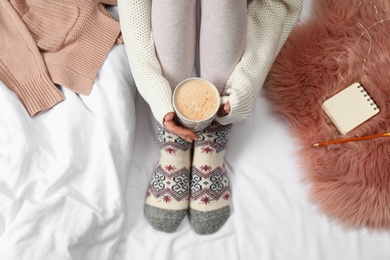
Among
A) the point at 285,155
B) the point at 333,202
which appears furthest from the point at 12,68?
the point at 333,202

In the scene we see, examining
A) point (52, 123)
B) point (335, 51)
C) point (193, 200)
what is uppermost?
point (335, 51)

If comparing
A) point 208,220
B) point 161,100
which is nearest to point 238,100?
point 161,100

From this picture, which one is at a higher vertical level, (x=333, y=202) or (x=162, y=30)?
(x=162, y=30)

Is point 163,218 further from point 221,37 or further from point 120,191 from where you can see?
point 221,37

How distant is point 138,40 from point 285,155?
383 mm

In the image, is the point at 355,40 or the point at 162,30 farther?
the point at 355,40

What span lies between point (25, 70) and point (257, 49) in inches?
17.9

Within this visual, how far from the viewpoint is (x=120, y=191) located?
29.9 inches

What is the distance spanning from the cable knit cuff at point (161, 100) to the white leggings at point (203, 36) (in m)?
0.06

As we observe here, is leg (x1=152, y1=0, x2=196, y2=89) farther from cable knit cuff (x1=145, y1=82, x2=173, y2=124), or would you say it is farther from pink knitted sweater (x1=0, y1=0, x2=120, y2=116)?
pink knitted sweater (x1=0, y1=0, x2=120, y2=116)

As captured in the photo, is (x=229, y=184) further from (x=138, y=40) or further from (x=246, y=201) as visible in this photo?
(x=138, y=40)

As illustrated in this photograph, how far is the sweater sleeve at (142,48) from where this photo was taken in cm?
72

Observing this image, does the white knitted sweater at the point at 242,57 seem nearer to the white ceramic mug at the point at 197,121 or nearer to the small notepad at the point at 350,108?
the white ceramic mug at the point at 197,121

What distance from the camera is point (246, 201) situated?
0.82 m
